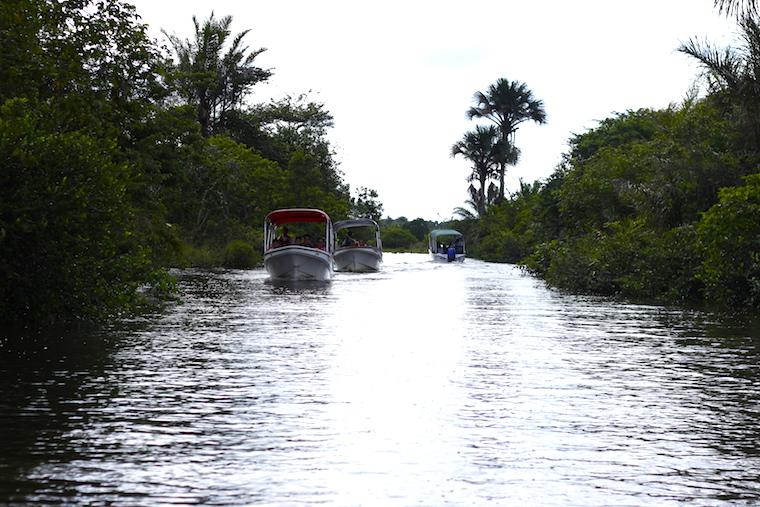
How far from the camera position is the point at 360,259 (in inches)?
2068

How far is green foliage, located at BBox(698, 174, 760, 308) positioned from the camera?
848 inches

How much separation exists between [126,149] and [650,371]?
16.4 m

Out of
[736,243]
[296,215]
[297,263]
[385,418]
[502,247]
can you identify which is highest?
[296,215]

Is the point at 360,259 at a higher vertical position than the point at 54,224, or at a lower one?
lower

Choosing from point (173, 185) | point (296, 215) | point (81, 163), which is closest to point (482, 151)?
point (296, 215)

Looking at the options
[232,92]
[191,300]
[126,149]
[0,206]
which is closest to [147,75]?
[126,149]

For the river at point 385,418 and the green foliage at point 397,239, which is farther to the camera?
the green foliage at point 397,239

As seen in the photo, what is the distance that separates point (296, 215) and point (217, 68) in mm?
22262

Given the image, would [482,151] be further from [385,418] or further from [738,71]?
[385,418]

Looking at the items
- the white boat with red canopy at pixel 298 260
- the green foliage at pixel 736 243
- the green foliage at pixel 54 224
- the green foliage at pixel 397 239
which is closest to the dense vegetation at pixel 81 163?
the green foliage at pixel 54 224

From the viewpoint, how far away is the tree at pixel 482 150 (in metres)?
84.4

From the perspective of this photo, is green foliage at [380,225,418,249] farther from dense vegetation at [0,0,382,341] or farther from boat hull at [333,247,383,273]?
dense vegetation at [0,0,382,341]

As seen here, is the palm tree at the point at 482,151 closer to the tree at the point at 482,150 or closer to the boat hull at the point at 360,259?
the tree at the point at 482,150

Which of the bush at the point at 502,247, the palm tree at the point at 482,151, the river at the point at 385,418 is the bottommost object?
the river at the point at 385,418
